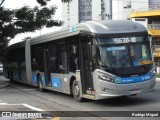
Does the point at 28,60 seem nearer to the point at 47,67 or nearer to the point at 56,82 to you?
the point at 47,67

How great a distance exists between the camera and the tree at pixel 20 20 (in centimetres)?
2752

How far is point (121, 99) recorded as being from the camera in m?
15.7

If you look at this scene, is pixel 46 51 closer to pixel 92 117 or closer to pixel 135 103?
pixel 135 103

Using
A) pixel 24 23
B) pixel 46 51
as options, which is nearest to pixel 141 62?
pixel 46 51

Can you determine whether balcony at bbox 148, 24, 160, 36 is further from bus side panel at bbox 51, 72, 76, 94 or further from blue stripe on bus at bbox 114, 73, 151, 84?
blue stripe on bus at bbox 114, 73, 151, 84

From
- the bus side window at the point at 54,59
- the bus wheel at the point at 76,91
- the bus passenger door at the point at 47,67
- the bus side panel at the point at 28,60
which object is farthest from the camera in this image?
the bus side panel at the point at 28,60

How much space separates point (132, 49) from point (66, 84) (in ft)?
12.2

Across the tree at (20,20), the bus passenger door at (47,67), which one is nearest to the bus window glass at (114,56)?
the bus passenger door at (47,67)

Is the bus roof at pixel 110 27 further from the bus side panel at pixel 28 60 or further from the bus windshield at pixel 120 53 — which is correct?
the bus side panel at pixel 28 60

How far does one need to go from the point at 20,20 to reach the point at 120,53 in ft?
51.0

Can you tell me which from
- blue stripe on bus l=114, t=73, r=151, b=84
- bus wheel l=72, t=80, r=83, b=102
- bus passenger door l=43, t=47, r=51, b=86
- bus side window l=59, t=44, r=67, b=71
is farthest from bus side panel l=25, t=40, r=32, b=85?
blue stripe on bus l=114, t=73, r=151, b=84

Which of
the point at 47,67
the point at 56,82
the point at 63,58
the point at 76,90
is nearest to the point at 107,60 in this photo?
the point at 76,90

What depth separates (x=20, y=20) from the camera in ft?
91.8

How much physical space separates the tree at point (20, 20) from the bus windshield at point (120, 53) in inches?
579
